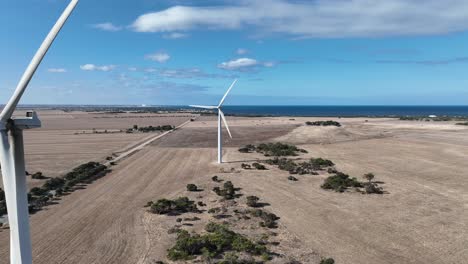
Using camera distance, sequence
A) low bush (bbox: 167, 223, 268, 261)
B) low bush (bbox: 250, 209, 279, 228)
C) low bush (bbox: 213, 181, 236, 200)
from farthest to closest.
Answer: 1. low bush (bbox: 213, 181, 236, 200)
2. low bush (bbox: 250, 209, 279, 228)
3. low bush (bbox: 167, 223, 268, 261)

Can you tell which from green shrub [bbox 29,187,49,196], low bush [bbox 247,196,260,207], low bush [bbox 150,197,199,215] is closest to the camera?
low bush [bbox 150,197,199,215]

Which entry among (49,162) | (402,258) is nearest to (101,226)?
(402,258)

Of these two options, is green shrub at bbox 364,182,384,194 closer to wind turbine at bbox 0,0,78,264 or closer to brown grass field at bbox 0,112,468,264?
brown grass field at bbox 0,112,468,264

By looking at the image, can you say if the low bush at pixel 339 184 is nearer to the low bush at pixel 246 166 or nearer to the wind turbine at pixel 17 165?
the low bush at pixel 246 166

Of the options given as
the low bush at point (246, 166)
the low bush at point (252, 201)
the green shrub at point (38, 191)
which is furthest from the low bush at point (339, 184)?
the green shrub at point (38, 191)

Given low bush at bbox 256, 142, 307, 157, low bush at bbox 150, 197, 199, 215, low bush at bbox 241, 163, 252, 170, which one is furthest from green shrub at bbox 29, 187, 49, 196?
low bush at bbox 256, 142, 307, 157

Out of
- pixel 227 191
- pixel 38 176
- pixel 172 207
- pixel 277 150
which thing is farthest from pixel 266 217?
pixel 277 150

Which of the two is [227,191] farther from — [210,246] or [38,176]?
[38,176]
